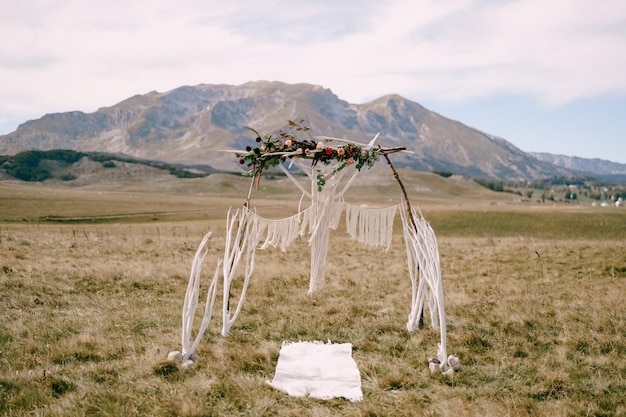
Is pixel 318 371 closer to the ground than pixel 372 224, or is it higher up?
closer to the ground

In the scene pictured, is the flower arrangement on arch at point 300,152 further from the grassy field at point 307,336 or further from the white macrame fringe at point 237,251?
the grassy field at point 307,336

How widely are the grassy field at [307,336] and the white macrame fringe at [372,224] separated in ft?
5.54

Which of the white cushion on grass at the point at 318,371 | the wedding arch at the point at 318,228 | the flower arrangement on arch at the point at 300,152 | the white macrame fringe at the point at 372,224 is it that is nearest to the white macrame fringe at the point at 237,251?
the wedding arch at the point at 318,228

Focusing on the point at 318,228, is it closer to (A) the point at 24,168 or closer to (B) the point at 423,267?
(B) the point at 423,267

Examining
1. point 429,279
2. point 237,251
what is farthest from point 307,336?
point 429,279

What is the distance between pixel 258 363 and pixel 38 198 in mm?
74225

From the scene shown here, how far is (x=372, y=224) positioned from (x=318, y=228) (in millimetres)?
1340

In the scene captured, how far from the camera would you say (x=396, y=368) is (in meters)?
6.58

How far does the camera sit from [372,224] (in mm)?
9562

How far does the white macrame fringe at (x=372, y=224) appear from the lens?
31.0 feet

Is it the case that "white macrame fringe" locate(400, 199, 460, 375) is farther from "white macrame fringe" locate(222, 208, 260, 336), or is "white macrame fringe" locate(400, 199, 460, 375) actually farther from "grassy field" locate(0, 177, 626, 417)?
"white macrame fringe" locate(222, 208, 260, 336)

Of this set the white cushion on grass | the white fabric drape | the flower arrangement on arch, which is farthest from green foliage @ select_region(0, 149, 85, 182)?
the white fabric drape

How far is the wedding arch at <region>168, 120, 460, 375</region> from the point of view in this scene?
695 cm

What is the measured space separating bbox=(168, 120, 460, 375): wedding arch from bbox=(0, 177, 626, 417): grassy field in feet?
1.74
